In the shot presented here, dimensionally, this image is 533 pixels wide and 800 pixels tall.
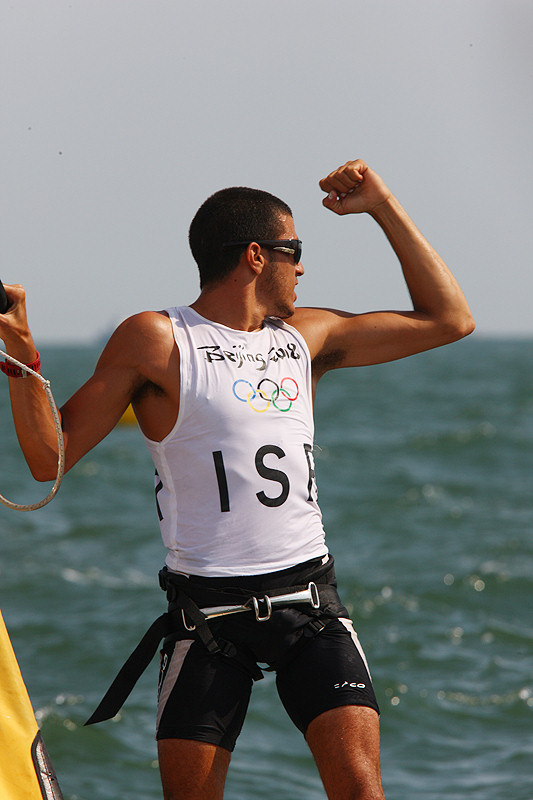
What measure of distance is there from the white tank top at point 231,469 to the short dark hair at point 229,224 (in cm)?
24

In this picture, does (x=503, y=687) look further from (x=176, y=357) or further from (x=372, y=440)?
(x=372, y=440)

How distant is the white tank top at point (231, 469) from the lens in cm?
341

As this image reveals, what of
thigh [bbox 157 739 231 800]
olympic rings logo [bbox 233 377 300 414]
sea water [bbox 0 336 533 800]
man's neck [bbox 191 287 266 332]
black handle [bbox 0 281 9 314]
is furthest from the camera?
sea water [bbox 0 336 533 800]

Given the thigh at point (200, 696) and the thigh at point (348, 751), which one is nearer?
the thigh at point (348, 751)

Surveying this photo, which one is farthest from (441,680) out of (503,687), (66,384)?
(66,384)

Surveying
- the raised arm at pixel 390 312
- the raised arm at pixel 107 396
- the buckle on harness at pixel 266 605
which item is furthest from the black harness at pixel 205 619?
the raised arm at pixel 390 312

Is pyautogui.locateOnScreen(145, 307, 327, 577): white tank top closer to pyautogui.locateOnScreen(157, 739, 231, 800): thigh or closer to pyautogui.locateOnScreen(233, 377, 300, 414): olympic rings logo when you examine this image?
pyautogui.locateOnScreen(233, 377, 300, 414): olympic rings logo

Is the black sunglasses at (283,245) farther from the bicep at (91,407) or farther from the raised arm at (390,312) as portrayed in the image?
the bicep at (91,407)

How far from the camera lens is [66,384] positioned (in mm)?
52781

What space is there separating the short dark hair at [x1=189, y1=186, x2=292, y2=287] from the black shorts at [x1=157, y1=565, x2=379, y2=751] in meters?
1.10

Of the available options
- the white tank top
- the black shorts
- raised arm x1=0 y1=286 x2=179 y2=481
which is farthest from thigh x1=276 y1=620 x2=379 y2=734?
raised arm x1=0 y1=286 x2=179 y2=481

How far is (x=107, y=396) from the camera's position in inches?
134

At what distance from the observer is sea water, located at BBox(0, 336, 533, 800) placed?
7520 mm

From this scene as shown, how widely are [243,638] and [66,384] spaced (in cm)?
5040
